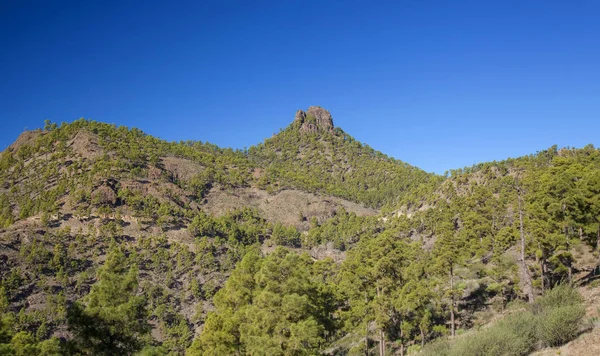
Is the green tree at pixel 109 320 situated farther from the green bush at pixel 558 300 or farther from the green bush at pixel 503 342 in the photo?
the green bush at pixel 558 300

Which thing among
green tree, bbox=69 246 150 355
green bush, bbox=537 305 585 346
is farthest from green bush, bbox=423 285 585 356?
green tree, bbox=69 246 150 355

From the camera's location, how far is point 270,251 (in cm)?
10725

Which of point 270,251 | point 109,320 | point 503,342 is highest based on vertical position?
point 270,251

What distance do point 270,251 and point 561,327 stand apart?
9677 centimetres

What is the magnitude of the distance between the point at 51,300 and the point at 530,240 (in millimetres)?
78332

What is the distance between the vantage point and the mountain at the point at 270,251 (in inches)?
728

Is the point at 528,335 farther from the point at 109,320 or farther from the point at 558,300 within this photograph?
the point at 109,320

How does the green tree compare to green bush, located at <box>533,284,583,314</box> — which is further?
the green tree

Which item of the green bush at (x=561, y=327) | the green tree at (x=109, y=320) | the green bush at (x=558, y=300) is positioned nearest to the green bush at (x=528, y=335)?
the green bush at (x=561, y=327)

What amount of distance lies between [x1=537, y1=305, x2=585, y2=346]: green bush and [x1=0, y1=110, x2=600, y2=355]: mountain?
0.20 ft

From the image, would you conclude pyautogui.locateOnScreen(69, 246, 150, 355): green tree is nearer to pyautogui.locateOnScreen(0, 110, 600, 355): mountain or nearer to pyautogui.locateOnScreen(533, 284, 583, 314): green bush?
pyautogui.locateOnScreen(0, 110, 600, 355): mountain

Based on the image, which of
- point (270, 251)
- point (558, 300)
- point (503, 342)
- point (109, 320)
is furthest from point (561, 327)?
point (270, 251)

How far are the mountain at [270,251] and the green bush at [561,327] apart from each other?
0.20 feet

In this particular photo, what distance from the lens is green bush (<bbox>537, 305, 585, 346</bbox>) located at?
43.6 ft
